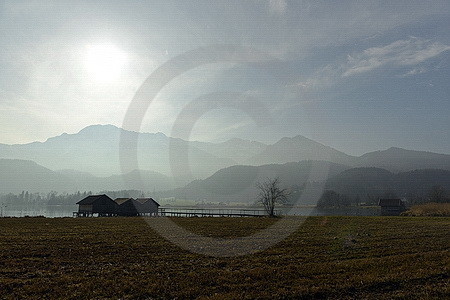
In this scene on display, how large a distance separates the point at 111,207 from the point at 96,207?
5.17 m

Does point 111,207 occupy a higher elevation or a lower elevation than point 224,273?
higher

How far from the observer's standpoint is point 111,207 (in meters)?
112

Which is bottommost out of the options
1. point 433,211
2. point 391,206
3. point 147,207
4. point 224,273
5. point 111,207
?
point 391,206

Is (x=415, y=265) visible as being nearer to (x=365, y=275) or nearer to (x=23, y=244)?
(x=365, y=275)

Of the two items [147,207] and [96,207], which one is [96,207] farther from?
[147,207]

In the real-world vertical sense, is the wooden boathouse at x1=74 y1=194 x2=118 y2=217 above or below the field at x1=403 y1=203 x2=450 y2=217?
above

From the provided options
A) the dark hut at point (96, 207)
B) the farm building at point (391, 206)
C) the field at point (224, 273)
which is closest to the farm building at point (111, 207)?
the dark hut at point (96, 207)

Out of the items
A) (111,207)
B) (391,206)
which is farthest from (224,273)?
(391,206)

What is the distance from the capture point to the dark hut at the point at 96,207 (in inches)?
4242

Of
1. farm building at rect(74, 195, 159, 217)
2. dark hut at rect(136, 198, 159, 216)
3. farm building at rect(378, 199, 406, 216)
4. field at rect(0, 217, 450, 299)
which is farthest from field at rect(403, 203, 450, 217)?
farm building at rect(74, 195, 159, 217)

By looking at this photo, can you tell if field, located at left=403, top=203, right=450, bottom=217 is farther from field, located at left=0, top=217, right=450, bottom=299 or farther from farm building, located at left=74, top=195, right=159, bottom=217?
farm building, located at left=74, top=195, right=159, bottom=217

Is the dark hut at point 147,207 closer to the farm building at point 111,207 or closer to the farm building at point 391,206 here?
the farm building at point 111,207

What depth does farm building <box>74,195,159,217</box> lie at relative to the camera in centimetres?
10825

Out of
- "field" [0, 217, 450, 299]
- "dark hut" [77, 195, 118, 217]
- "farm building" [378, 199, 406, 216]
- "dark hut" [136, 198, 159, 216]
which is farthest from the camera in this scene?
"farm building" [378, 199, 406, 216]
